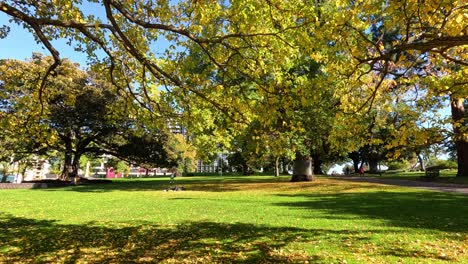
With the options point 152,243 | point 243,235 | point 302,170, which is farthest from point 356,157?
point 152,243

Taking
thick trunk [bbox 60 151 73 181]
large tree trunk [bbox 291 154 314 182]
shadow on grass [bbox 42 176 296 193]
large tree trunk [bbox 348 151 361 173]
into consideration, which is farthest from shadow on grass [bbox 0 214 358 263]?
large tree trunk [bbox 348 151 361 173]

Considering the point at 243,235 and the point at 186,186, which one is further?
the point at 186,186

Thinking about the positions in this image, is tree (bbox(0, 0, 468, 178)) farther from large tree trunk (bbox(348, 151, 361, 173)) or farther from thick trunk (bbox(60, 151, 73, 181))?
large tree trunk (bbox(348, 151, 361, 173))

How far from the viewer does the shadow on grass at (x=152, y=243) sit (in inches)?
276

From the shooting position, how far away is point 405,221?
10422mm

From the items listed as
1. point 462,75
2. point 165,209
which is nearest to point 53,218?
A: point 165,209

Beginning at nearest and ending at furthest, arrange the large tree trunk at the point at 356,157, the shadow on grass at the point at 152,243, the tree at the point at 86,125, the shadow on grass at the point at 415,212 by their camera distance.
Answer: the shadow on grass at the point at 152,243, the shadow on grass at the point at 415,212, the tree at the point at 86,125, the large tree trunk at the point at 356,157

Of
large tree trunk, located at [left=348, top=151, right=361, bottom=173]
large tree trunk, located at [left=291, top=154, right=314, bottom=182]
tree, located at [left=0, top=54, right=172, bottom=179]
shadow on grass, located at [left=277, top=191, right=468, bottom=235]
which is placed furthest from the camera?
large tree trunk, located at [left=348, top=151, right=361, bottom=173]

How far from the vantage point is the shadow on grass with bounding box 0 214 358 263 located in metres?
7.00

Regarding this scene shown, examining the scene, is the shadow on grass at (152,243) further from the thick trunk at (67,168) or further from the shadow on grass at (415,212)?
the thick trunk at (67,168)

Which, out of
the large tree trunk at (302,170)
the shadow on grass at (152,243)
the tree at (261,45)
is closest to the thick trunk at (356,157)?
the large tree trunk at (302,170)

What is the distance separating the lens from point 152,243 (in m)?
8.23

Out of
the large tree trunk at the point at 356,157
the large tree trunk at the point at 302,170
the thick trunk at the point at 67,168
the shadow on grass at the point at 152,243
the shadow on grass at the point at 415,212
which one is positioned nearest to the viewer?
the shadow on grass at the point at 152,243

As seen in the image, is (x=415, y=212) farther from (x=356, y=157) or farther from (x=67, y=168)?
(x=356, y=157)
